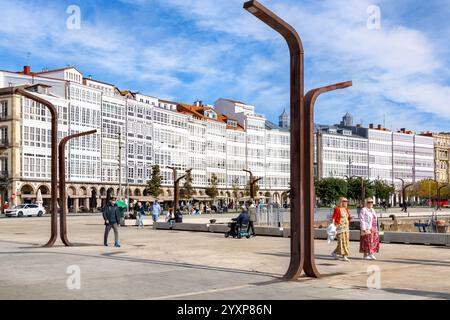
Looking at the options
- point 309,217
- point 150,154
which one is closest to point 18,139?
point 150,154

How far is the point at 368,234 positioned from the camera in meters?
16.7

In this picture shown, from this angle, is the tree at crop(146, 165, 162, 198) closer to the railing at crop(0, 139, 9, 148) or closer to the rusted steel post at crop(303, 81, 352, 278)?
the railing at crop(0, 139, 9, 148)

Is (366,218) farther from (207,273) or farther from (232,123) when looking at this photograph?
(232,123)

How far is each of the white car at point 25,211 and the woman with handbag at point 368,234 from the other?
1981 inches

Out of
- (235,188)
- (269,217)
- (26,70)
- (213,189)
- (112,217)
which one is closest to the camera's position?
(112,217)

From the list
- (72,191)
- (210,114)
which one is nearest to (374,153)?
(210,114)

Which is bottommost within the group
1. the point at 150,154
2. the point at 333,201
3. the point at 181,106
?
the point at 333,201

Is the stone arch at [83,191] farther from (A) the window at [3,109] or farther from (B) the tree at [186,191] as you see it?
(B) the tree at [186,191]

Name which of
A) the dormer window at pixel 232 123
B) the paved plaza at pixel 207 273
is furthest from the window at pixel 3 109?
the paved plaza at pixel 207 273

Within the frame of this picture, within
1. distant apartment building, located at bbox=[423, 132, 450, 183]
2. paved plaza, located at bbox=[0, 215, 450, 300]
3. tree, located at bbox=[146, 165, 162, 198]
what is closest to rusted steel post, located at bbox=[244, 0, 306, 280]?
paved plaza, located at bbox=[0, 215, 450, 300]

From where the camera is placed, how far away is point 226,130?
4267 inches

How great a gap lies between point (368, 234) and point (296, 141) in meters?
5.47
